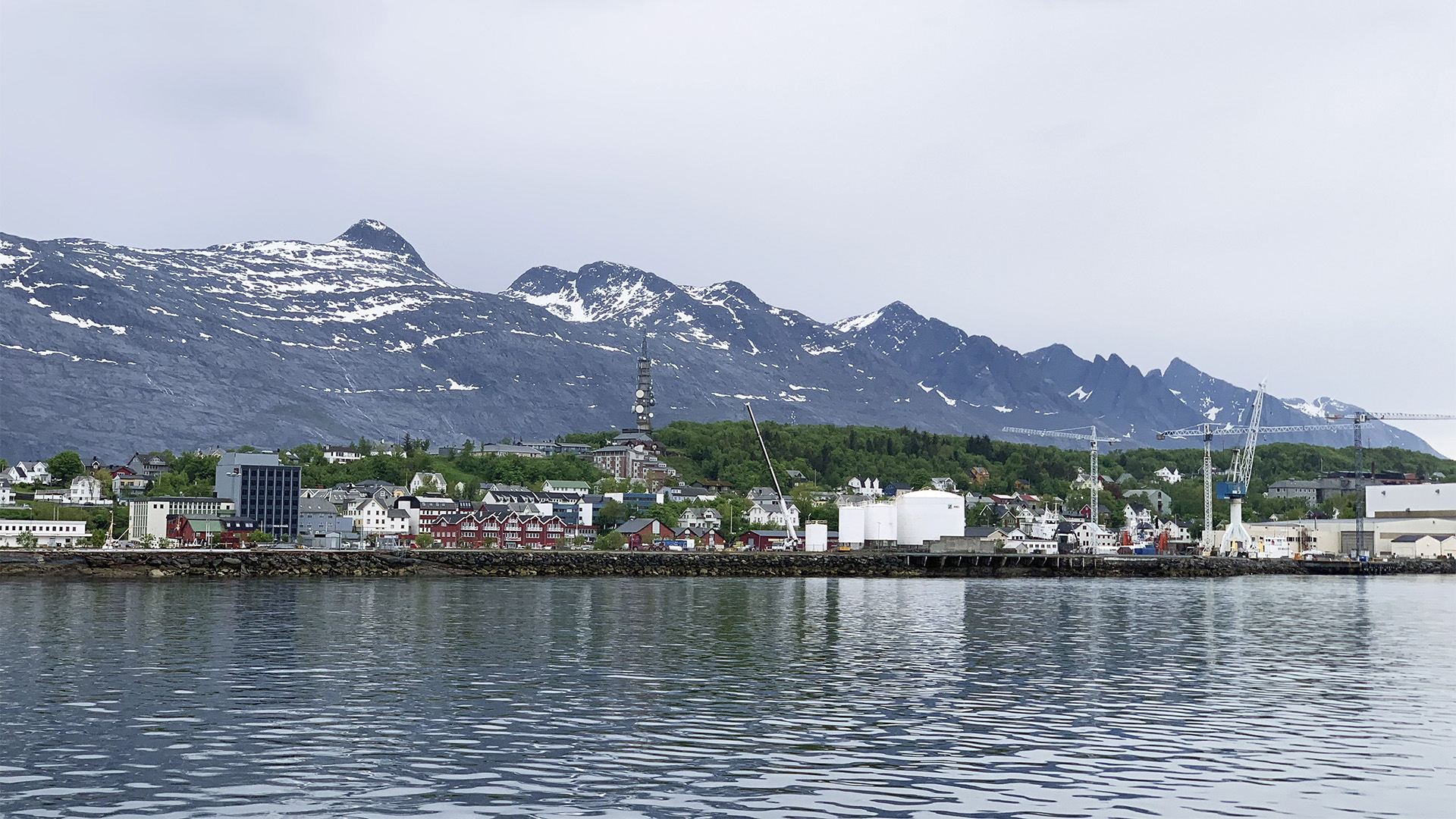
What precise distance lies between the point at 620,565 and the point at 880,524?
4424 cm

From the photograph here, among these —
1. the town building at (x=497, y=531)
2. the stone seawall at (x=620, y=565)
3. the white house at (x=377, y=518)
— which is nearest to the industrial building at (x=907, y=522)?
the stone seawall at (x=620, y=565)

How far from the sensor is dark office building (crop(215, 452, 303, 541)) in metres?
181

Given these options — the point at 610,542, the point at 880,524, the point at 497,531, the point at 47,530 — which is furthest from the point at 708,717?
the point at 497,531

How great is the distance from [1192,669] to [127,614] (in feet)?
164

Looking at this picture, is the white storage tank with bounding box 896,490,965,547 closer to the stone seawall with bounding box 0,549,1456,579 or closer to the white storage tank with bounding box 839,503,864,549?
the white storage tank with bounding box 839,503,864,549

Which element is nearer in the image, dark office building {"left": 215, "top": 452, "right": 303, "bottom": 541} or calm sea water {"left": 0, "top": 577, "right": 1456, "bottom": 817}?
calm sea water {"left": 0, "top": 577, "right": 1456, "bottom": 817}

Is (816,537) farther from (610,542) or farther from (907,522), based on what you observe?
(610,542)

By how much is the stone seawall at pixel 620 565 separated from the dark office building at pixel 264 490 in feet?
Result: 142

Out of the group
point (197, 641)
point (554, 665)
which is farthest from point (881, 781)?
point (197, 641)

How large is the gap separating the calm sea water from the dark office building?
11570cm

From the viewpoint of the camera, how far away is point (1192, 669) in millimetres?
46656

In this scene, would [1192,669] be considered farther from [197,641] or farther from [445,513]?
[445,513]

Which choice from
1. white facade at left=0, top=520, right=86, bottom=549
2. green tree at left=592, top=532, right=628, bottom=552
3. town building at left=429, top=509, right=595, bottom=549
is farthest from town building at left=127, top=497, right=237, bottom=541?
green tree at left=592, top=532, right=628, bottom=552

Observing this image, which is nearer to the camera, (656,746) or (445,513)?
(656,746)
